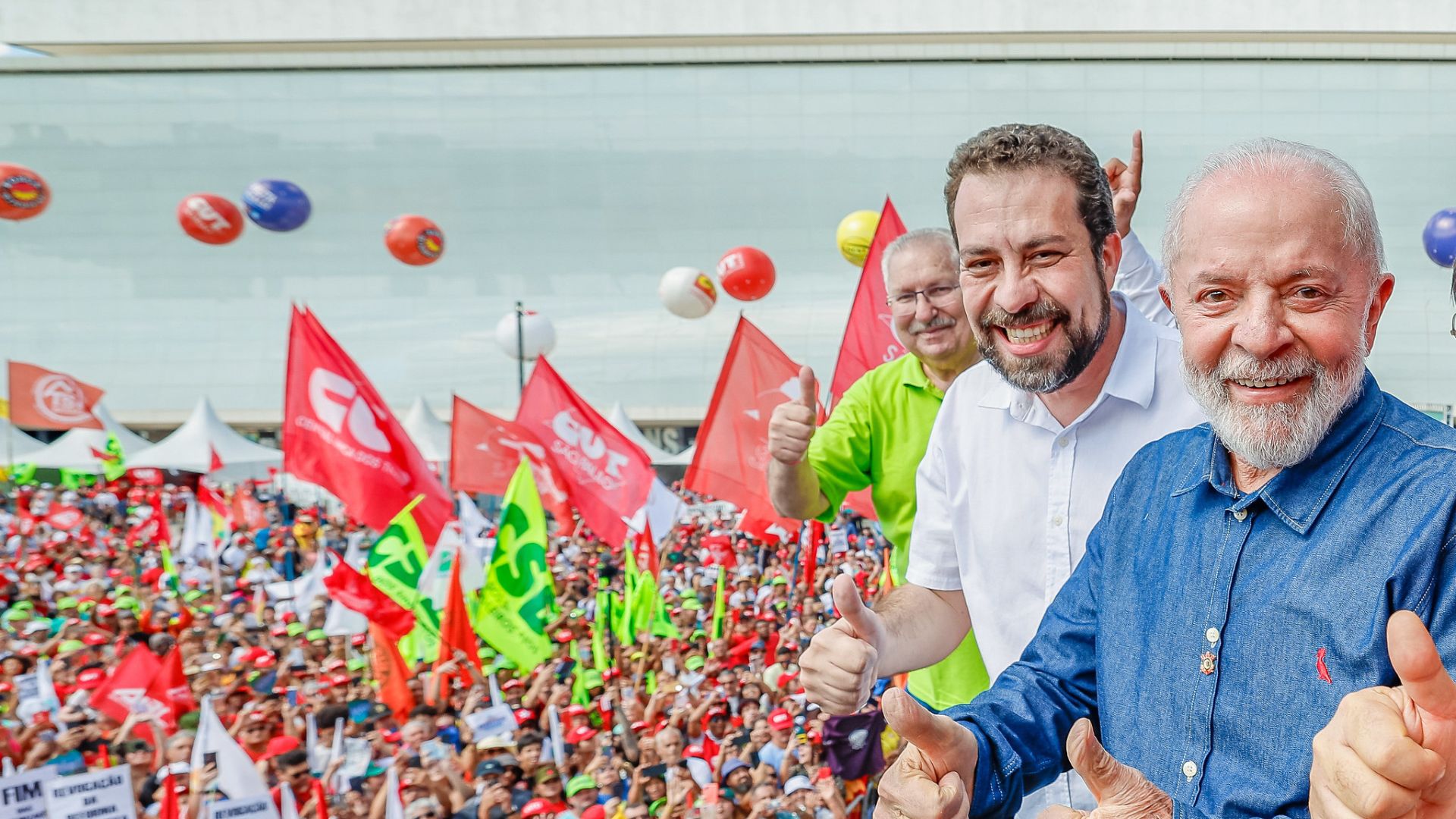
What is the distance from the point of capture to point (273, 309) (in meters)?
28.3

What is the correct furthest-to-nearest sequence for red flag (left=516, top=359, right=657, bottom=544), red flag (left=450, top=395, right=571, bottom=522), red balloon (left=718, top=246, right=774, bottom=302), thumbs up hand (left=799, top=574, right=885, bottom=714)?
1. red balloon (left=718, top=246, right=774, bottom=302)
2. red flag (left=450, top=395, right=571, bottom=522)
3. red flag (left=516, top=359, right=657, bottom=544)
4. thumbs up hand (left=799, top=574, right=885, bottom=714)

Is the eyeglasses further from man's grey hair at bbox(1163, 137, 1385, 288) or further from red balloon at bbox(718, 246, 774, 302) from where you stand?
red balloon at bbox(718, 246, 774, 302)

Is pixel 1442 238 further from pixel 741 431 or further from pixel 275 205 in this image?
pixel 275 205

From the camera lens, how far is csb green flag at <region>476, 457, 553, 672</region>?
23.1 feet

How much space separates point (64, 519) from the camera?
15328 millimetres

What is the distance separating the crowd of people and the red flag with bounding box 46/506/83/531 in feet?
10.7

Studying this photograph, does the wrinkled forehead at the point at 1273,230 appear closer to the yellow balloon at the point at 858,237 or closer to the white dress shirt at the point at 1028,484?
the white dress shirt at the point at 1028,484

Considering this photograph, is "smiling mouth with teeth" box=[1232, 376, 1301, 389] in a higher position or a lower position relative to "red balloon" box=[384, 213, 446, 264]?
lower

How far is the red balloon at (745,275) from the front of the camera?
47.9 feet

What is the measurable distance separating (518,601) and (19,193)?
11.0m

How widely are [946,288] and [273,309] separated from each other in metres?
28.4

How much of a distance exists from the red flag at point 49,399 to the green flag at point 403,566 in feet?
43.8

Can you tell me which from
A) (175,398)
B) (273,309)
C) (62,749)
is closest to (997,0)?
(273,309)

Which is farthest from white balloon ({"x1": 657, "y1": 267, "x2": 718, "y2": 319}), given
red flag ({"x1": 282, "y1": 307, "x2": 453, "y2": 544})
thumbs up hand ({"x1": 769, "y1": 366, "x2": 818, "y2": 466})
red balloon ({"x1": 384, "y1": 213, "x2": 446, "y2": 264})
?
thumbs up hand ({"x1": 769, "y1": 366, "x2": 818, "y2": 466})
